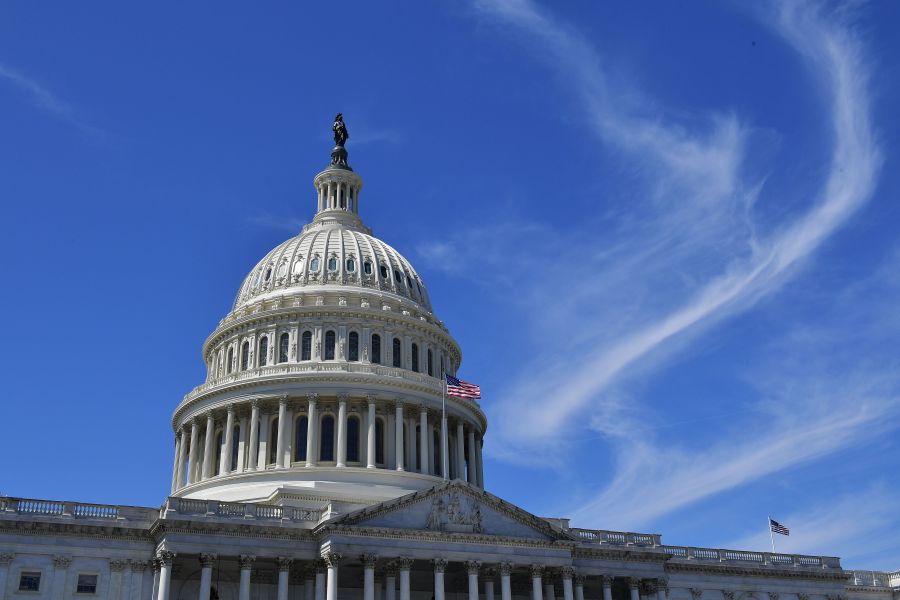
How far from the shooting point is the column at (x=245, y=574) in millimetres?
53938

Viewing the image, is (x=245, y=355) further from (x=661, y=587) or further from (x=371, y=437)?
(x=661, y=587)

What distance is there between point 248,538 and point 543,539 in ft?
61.1

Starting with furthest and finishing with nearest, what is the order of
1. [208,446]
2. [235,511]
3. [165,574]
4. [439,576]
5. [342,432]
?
[208,446] → [342,432] → [439,576] → [235,511] → [165,574]

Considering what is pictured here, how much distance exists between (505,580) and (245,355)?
112 ft

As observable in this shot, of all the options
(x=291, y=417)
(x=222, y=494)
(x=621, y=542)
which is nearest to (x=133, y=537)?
(x=222, y=494)

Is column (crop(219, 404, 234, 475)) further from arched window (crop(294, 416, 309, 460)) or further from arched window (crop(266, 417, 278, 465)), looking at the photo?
arched window (crop(294, 416, 309, 460))

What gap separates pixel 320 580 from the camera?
5594 centimetres

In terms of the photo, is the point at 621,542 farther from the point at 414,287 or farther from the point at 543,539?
the point at 414,287

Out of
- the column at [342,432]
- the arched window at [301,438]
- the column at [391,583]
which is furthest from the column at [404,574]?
the arched window at [301,438]

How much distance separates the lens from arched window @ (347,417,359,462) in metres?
74.9

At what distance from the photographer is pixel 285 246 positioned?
90.6m

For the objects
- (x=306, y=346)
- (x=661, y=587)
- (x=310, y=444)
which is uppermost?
(x=306, y=346)

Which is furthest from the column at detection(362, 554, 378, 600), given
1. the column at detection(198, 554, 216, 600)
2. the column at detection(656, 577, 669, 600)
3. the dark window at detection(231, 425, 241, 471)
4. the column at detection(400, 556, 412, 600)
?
the dark window at detection(231, 425, 241, 471)

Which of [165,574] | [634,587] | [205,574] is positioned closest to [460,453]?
[634,587]
